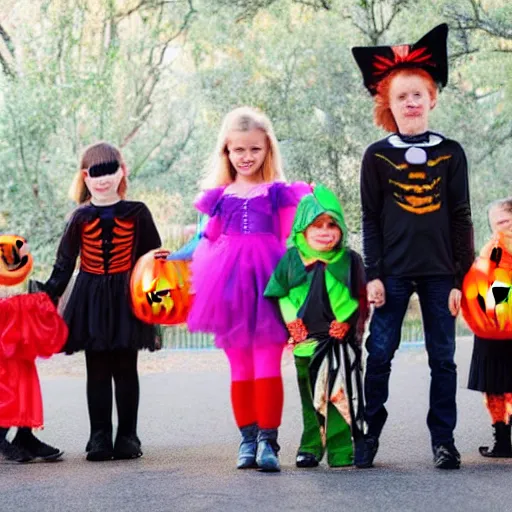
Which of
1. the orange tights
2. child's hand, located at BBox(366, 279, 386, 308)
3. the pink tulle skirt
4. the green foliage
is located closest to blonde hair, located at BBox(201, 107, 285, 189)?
the pink tulle skirt

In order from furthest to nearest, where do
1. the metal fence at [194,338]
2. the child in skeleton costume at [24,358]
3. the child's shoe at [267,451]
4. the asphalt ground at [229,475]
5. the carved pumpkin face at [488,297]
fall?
1. the metal fence at [194,338]
2. the child in skeleton costume at [24,358]
3. the carved pumpkin face at [488,297]
4. the child's shoe at [267,451]
5. the asphalt ground at [229,475]

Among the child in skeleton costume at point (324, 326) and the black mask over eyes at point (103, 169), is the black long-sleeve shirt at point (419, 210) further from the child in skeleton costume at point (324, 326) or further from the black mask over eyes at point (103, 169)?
the black mask over eyes at point (103, 169)

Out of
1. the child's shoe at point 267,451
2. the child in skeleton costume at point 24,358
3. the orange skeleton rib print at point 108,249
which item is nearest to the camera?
the child's shoe at point 267,451

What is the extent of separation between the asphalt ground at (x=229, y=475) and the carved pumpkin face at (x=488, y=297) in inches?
24.9

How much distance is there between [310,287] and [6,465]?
5.59ft

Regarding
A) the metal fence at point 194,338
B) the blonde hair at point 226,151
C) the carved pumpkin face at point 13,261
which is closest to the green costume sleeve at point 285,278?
the blonde hair at point 226,151

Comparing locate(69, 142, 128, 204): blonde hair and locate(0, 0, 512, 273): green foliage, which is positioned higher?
locate(0, 0, 512, 273): green foliage

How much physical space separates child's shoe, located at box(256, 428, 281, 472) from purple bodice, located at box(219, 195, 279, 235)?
91 centimetres

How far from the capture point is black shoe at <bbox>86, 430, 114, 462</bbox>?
634cm

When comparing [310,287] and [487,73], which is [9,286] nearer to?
[310,287]

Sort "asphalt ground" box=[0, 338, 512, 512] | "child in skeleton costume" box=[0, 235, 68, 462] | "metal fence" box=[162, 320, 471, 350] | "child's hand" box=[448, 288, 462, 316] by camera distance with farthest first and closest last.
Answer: "metal fence" box=[162, 320, 471, 350], "child in skeleton costume" box=[0, 235, 68, 462], "child's hand" box=[448, 288, 462, 316], "asphalt ground" box=[0, 338, 512, 512]

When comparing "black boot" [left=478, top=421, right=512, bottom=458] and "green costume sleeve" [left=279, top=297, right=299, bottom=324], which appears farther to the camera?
"black boot" [left=478, top=421, right=512, bottom=458]

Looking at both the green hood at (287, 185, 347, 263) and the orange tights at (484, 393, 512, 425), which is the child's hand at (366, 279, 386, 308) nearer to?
the green hood at (287, 185, 347, 263)

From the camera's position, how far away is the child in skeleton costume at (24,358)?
640 cm
